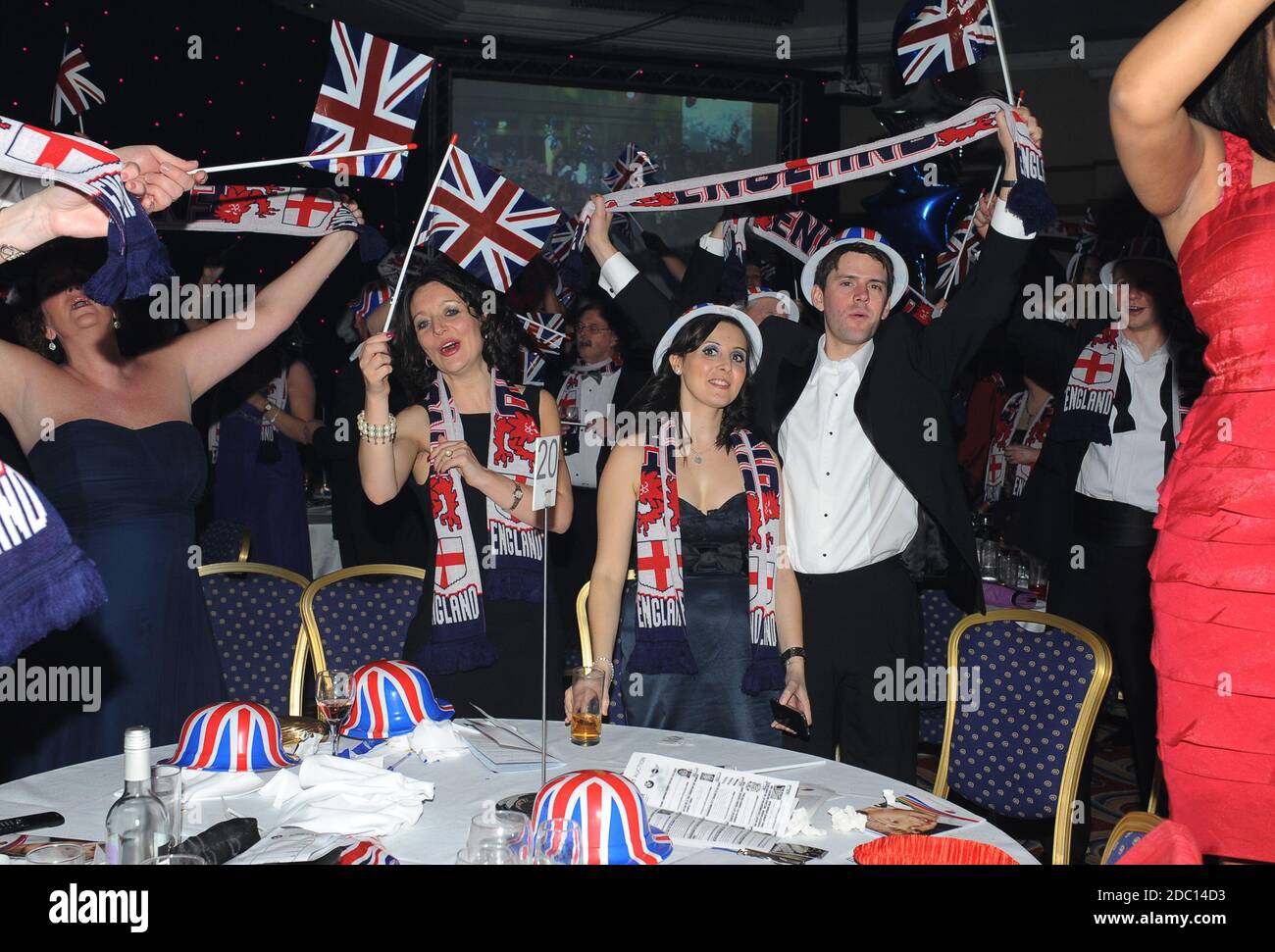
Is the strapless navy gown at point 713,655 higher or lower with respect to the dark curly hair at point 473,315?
lower

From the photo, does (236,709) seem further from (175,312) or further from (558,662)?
(175,312)

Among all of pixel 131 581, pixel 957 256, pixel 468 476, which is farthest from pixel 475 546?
pixel 957 256

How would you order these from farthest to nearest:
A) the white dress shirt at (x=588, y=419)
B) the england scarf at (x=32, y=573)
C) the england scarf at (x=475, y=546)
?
the white dress shirt at (x=588, y=419)
the england scarf at (x=475, y=546)
the england scarf at (x=32, y=573)

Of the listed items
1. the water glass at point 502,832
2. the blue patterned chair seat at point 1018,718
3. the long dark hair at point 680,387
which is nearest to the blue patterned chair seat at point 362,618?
the long dark hair at point 680,387

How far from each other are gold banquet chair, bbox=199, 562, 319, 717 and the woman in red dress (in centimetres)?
267

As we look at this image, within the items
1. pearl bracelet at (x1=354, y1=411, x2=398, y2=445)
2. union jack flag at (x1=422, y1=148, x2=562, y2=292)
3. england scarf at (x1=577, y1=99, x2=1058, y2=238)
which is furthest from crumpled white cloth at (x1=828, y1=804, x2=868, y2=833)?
union jack flag at (x1=422, y1=148, x2=562, y2=292)

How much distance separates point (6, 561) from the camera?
1425 mm

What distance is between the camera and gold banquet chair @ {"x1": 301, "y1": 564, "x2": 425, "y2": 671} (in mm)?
3551

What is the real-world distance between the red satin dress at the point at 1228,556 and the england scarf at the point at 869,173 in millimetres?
1243

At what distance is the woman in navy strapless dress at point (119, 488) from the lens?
3057 millimetres

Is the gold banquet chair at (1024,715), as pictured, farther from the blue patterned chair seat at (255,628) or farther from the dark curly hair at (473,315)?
the blue patterned chair seat at (255,628)

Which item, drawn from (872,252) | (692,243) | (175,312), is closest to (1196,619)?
(872,252)
